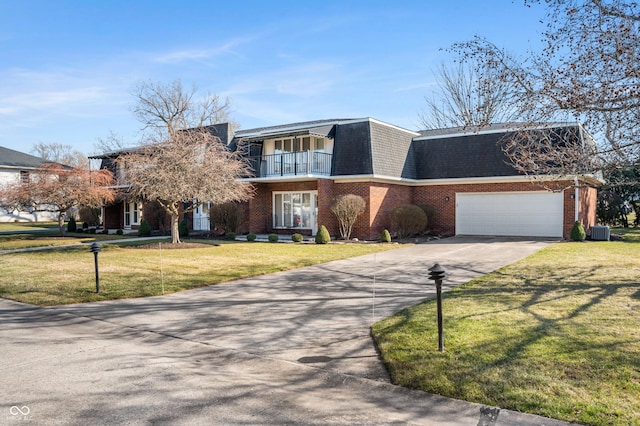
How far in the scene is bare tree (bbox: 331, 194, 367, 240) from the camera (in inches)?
852

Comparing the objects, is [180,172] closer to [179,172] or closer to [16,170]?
[179,172]

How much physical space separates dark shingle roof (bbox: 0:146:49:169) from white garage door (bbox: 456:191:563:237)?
129ft

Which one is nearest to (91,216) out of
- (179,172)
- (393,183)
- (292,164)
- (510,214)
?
(292,164)

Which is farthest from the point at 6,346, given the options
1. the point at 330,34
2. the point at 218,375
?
the point at 330,34

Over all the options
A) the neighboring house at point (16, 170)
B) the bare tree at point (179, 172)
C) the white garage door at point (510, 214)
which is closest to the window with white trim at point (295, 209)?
the bare tree at point (179, 172)

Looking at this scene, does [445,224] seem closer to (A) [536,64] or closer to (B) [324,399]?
(A) [536,64]

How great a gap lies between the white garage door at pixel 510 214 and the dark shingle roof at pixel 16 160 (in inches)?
1547

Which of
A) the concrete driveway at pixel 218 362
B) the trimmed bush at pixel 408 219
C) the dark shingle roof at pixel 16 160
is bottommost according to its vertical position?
the concrete driveway at pixel 218 362

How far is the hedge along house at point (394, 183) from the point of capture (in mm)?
22500

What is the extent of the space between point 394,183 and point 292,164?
17.5 feet

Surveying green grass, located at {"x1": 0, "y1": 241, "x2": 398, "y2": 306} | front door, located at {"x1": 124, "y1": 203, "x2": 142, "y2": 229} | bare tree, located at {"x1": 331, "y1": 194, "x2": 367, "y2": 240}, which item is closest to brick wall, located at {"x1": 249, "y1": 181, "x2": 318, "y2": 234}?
bare tree, located at {"x1": 331, "y1": 194, "x2": 367, "y2": 240}

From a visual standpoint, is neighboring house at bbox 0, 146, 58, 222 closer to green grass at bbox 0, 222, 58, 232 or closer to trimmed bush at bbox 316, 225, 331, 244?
green grass at bbox 0, 222, 58, 232

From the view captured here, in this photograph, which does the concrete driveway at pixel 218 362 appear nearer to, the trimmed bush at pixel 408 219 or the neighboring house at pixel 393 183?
the trimmed bush at pixel 408 219

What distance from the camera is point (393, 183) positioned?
2425cm
